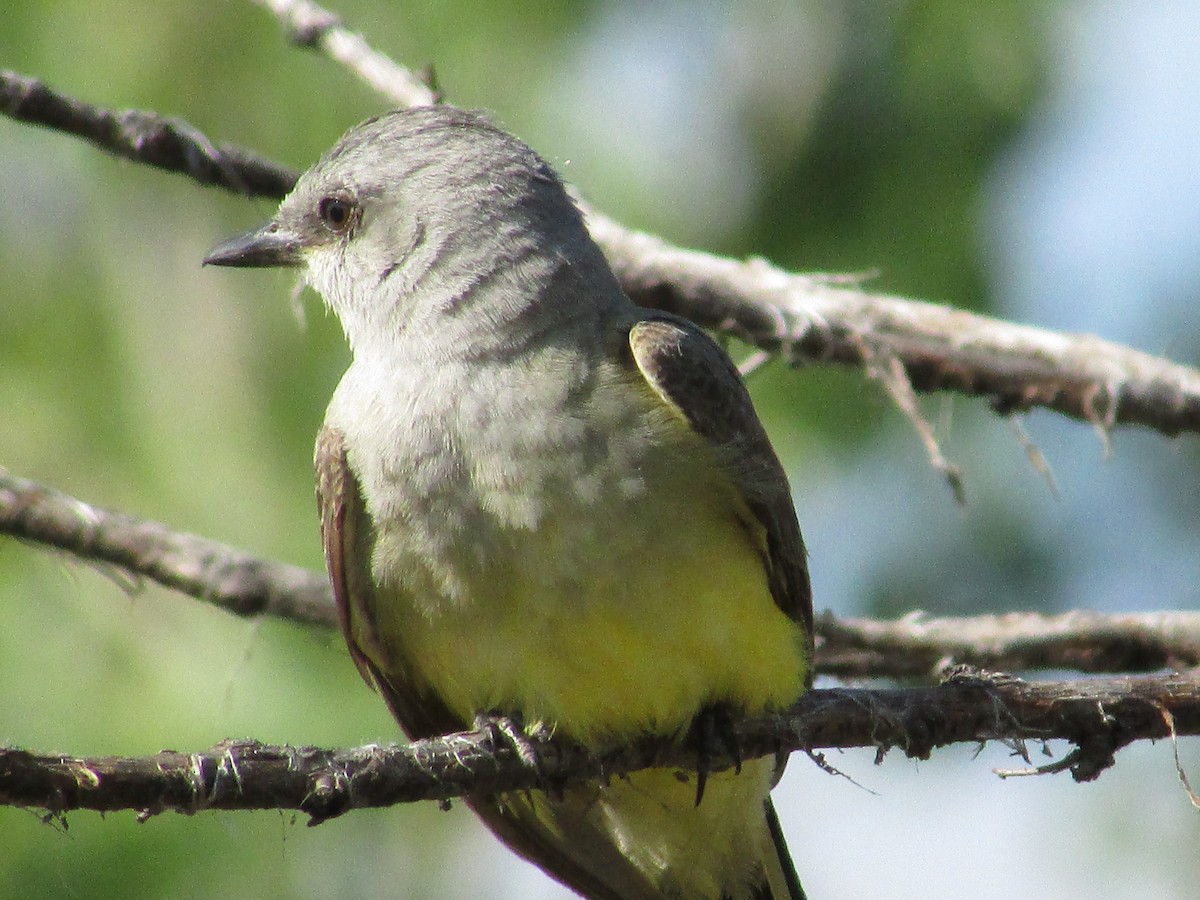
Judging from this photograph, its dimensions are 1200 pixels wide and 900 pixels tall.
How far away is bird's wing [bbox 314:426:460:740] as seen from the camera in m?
4.53

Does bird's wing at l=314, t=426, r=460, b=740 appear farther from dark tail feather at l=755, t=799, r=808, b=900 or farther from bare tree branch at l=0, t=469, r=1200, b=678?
dark tail feather at l=755, t=799, r=808, b=900

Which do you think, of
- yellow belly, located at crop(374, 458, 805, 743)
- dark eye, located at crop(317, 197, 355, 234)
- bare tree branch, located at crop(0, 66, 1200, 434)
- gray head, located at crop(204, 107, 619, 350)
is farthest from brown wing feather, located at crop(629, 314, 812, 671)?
dark eye, located at crop(317, 197, 355, 234)

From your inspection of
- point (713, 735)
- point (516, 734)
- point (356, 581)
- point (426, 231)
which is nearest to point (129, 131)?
point (426, 231)

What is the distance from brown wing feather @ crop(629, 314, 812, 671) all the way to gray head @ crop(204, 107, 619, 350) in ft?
1.22

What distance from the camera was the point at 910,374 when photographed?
5.34 meters

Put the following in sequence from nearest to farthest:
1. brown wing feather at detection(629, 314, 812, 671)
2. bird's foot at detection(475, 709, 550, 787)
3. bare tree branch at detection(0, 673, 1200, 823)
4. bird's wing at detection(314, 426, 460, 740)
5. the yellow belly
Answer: bare tree branch at detection(0, 673, 1200, 823) → the yellow belly → bird's foot at detection(475, 709, 550, 787) → brown wing feather at detection(629, 314, 812, 671) → bird's wing at detection(314, 426, 460, 740)

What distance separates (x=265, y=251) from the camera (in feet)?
17.1

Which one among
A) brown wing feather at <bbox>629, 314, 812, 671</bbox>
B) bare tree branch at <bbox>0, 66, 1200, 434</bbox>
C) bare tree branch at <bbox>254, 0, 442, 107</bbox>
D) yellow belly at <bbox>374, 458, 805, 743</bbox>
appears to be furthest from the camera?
bare tree branch at <bbox>254, 0, 442, 107</bbox>

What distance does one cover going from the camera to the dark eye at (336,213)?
16.8 feet

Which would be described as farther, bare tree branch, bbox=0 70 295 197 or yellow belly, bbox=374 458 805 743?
bare tree branch, bbox=0 70 295 197

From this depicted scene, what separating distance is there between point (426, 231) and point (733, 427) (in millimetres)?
1274

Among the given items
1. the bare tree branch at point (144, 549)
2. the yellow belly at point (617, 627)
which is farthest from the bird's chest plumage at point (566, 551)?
the bare tree branch at point (144, 549)

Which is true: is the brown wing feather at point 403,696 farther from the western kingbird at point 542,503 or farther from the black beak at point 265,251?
the black beak at point 265,251

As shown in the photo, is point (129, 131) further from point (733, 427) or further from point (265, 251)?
point (733, 427)
